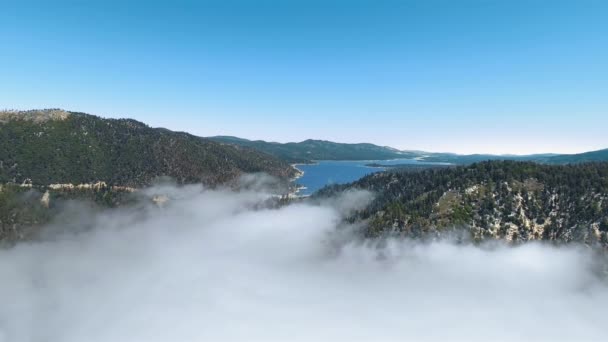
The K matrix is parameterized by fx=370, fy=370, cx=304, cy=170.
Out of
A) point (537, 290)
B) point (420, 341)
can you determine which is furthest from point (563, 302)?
point (420, 341)

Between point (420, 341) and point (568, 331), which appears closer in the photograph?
point (568, 331)

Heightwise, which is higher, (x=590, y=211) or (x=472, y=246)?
(x=590, y=211)

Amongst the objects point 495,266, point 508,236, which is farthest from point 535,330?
point 508,236

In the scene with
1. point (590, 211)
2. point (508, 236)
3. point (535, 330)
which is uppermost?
point (590, 211)

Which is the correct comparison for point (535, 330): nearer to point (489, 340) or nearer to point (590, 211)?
point (489, 340)

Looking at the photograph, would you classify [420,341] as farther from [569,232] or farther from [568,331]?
A: [569,232]

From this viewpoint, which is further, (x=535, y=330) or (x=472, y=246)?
(x=472, y=246)

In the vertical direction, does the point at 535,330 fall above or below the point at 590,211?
below

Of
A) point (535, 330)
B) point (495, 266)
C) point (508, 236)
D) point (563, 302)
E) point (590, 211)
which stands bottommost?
point (535, 330)
